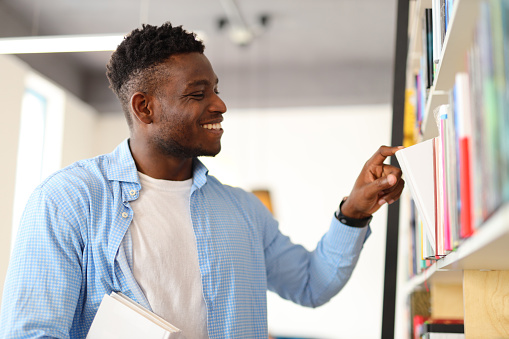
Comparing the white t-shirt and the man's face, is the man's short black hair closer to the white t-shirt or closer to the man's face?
the man's face

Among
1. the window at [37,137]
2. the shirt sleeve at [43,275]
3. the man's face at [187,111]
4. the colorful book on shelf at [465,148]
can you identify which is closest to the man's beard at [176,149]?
the man's face at [187,111]

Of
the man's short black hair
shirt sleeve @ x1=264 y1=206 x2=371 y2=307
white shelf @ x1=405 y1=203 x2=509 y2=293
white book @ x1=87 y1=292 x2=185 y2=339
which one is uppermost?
the man's short black hair

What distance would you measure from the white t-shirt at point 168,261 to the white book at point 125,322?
10cm

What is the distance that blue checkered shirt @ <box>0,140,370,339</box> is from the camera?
1129 mm

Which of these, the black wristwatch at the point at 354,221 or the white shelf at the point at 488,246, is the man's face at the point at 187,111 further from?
the white shelf at the point at 488,246

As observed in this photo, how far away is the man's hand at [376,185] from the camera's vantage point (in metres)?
1.25

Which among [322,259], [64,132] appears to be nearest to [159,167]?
[322,259]

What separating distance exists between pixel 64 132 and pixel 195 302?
3.82m

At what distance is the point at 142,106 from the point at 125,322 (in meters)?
0.59

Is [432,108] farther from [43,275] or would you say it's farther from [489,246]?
[43,275]

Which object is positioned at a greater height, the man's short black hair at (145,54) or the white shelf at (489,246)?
the man's short black hair at (145,54)

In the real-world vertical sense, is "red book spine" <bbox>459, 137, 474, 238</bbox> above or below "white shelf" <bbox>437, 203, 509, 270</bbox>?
above

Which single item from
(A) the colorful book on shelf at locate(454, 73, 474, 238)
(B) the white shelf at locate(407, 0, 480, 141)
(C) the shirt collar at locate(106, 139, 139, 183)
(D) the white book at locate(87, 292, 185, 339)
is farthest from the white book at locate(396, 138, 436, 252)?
(C) the shirt collar at locate(106, 139, 139, 183)

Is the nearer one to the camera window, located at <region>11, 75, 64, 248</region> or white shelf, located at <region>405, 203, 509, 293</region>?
white shelf, located at <region>405, 203, 509, 293</region>
